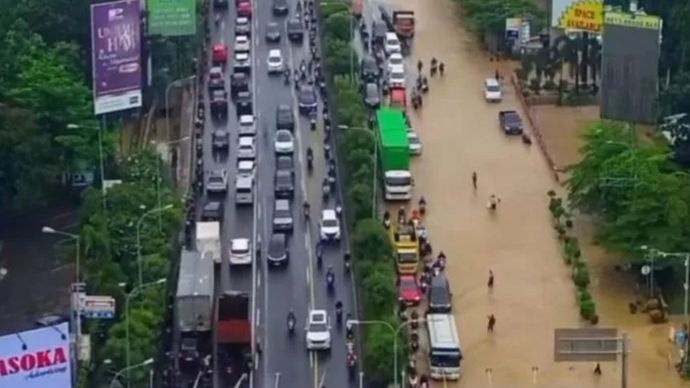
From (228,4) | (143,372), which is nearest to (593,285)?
(143,372)

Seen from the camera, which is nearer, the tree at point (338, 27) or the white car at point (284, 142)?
the white car at point (284, 142)

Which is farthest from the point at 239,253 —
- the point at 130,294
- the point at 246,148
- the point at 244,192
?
the point at 246,148

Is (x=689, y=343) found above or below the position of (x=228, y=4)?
below

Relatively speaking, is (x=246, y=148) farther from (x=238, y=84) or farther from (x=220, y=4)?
(x=220, y=4)

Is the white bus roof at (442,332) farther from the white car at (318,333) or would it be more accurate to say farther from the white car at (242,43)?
the white car at (242,43)

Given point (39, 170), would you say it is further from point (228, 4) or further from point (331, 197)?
point (228, 4)

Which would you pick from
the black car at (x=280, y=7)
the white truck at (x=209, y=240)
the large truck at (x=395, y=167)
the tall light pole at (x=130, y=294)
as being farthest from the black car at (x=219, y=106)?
the tall light pole at (x=130, y=294)
